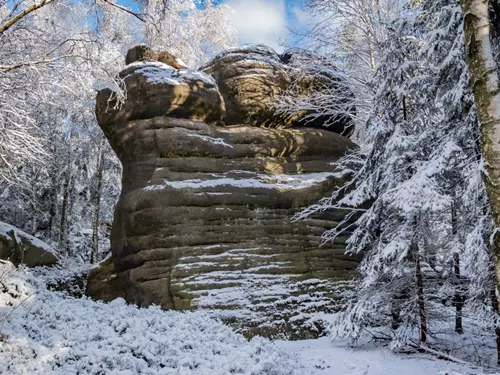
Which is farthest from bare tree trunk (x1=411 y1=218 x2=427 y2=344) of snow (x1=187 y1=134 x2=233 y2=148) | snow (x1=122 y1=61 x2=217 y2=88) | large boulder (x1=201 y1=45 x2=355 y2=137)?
snow (x1=122 y1=61 x2=217 y2=88)

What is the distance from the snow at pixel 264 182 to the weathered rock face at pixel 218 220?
35mm

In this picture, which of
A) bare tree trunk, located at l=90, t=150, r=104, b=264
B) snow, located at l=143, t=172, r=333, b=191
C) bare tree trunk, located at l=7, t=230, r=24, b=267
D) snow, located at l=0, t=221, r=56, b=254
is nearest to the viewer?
snow, located at l=143, t=172, r=333, b=191

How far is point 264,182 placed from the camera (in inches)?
476

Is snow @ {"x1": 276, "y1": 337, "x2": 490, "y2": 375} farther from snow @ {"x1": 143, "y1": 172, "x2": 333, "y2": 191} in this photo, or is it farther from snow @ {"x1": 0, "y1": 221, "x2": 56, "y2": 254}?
snow @ {"x1": 0, "y1": 221, "x2": 56, "y2": 254}

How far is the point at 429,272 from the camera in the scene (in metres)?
7.96

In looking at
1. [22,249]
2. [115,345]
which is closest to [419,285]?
[115,345]

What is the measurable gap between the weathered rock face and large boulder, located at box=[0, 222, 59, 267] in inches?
156

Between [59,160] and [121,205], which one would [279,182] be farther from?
[59,160]

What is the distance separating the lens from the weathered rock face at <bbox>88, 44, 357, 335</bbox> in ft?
33.1

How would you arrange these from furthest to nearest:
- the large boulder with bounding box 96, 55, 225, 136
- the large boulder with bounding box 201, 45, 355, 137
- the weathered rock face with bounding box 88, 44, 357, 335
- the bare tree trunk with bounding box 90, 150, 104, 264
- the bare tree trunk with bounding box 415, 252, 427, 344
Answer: the bare tree trunk with bounding box 90, 150, 104, 264
the large boulder with bounding box 201, 45, 355, 137
the large boulder with bounding box 96, 55, 225, 136
the weathered rock face with bounding box 88, 44, 357, 335
the bare tree trunk with bounding box 415, 252, 427, 344

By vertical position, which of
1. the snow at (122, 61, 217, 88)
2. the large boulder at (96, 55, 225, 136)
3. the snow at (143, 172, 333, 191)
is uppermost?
the snow at (122, 61, 217, 88)

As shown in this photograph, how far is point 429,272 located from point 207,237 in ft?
19.5

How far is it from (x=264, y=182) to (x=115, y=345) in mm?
7354

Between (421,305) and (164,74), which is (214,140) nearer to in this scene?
(164,74)
